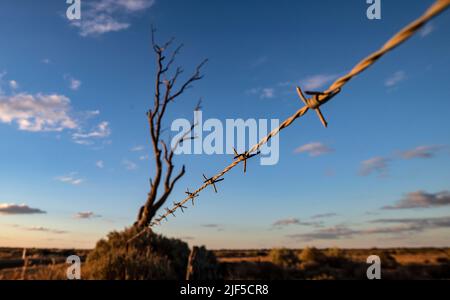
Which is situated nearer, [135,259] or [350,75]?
[350,75]

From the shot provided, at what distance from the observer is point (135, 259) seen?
10438 millimetres

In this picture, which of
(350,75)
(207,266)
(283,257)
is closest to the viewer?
(350,75)

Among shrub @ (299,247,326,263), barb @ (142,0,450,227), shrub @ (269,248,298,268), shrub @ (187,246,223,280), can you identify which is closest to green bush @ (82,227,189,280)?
shrub @ (187,246,223,280)

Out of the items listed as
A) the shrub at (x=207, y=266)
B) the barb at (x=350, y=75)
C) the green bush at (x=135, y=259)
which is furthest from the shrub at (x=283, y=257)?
the barb at (x=350, y=75)

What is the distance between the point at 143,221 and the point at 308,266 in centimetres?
1076

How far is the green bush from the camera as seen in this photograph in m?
10.0

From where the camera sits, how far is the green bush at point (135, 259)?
32.9ft

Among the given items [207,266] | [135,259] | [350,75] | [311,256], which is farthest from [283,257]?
[350,75]

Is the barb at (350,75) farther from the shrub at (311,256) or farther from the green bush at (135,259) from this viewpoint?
the shrub at (311,256)

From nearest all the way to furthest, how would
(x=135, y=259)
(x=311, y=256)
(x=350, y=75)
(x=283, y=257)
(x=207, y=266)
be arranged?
1. (x=350, y=75)
2. (x=135, y=259)
3. (x=207, y=266)
4. (x=283, y=257)
5. (x=311, y=256)

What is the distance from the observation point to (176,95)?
1706cm

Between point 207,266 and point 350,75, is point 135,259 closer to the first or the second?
point 207,266

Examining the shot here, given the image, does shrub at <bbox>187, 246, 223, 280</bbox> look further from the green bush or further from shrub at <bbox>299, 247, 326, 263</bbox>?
shrub at <bbox>299, 247, 326, 263</bbox>
